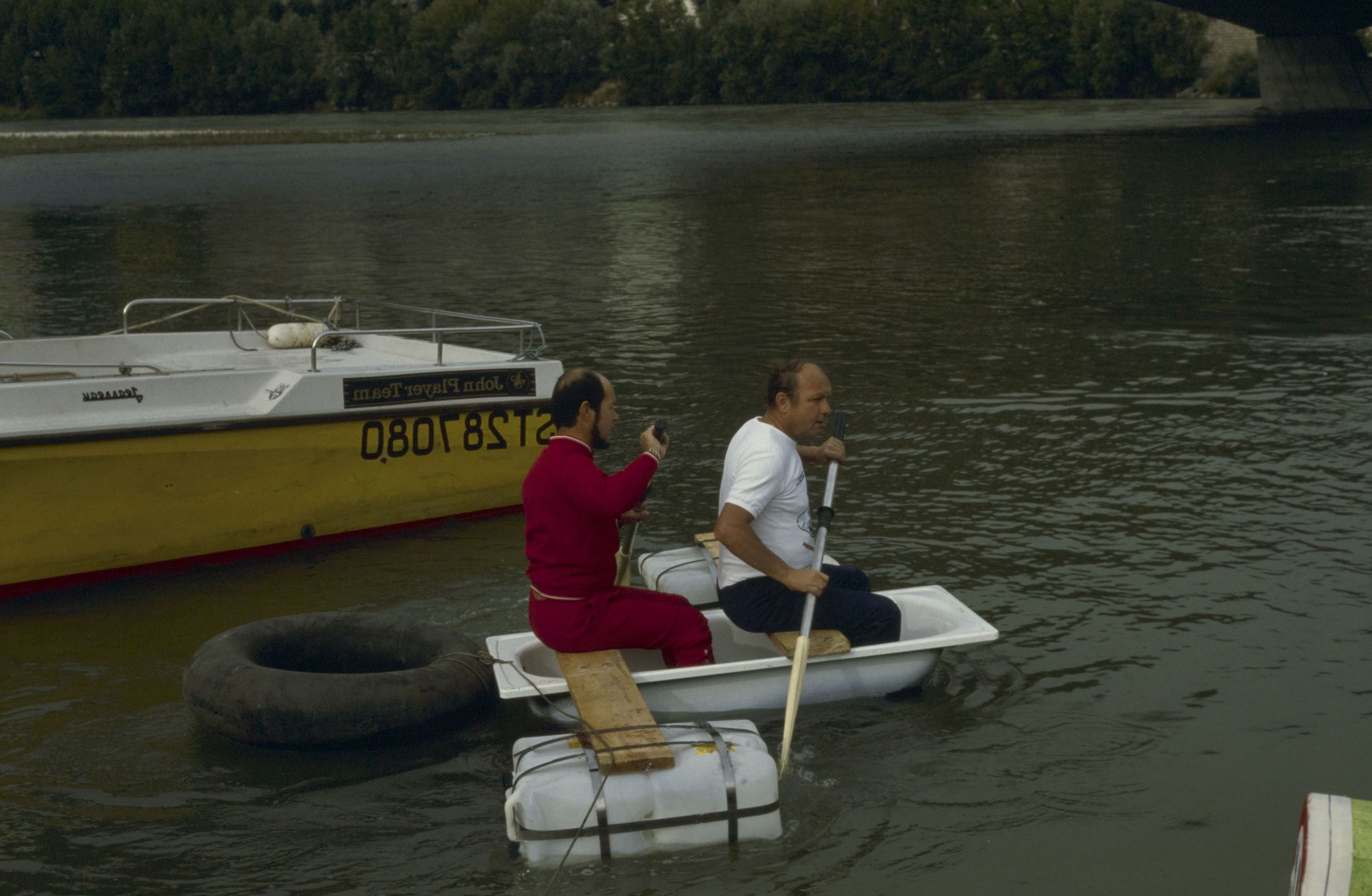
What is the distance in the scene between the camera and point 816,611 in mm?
7414

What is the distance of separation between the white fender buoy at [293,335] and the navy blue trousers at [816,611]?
6130mm

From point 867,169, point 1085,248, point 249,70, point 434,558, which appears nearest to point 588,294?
point 1085,248

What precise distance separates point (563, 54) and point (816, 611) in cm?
10222

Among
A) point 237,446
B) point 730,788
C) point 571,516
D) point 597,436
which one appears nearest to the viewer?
point 730,788

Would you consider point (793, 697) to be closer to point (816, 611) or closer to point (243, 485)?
point (816, 611)

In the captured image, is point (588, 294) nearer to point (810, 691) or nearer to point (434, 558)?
point (434, 558)

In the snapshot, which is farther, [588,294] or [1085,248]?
[1085,248]

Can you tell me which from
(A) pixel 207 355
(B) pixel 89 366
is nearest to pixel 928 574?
(B) pixel 89 366

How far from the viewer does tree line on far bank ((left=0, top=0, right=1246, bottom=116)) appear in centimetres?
9312

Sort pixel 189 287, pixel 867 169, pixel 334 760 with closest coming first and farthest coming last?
pixel 334 760 < pixel 189 287 < pixel 867 169

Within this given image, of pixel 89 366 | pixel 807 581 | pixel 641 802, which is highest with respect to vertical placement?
pixel 89 366

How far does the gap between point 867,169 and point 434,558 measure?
36.5 m

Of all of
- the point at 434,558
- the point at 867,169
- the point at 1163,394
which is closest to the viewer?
the point at 434,558

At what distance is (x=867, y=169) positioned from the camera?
148 ft
